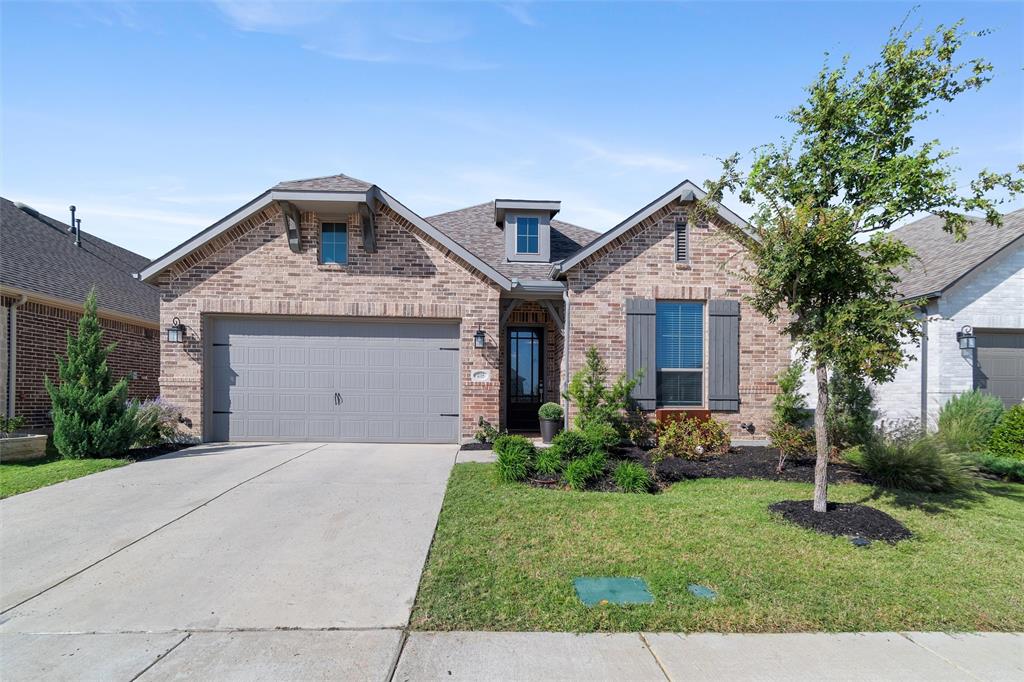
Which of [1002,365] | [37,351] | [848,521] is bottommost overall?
[848,521]

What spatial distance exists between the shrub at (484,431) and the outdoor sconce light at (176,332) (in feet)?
19.2

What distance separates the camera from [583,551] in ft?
15.9

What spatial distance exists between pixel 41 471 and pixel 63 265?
7443mm

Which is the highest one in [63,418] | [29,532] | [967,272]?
[967,272]

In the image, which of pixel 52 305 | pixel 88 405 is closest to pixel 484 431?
pixel 88 405

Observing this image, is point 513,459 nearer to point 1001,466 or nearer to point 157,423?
point 157,423

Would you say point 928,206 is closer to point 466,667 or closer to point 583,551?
point 583,551

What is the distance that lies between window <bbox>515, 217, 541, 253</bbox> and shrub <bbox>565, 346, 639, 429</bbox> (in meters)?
3.61

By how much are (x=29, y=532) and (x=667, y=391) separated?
954cm

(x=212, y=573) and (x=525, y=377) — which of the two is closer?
(x=212, y=573)

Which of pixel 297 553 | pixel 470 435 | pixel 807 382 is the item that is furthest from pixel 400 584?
pixel 807 382

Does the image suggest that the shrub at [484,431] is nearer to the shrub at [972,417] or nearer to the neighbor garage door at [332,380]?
the neighbor garage door at [332,380]

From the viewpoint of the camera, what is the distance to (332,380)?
10.6 metres

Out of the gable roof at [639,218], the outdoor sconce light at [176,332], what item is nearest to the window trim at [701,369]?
the gable roof at [639,218]
